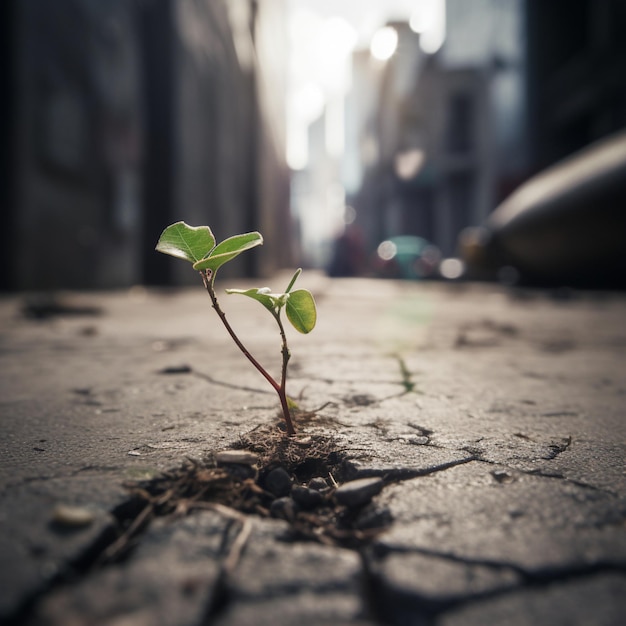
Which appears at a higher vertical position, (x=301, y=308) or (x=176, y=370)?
(x=301, y=308)

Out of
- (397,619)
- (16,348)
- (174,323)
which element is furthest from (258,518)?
(174,323)

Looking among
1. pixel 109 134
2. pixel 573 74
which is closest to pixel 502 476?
pixel 109 134

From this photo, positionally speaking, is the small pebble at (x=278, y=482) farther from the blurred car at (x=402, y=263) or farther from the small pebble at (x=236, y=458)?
the blurred car at (x=402, y=263)

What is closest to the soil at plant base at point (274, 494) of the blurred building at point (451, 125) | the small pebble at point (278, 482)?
the small pebble at point (278, 482)

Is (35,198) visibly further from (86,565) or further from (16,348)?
(86,565)

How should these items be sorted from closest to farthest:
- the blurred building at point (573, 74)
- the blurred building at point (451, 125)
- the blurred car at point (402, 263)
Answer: the blurred building at point (573, 74) < the blurred car at point (402, 263) < the blurred building at point (451, 125)

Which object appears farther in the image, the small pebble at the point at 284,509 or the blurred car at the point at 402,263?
the blurred car at the point at 402,263

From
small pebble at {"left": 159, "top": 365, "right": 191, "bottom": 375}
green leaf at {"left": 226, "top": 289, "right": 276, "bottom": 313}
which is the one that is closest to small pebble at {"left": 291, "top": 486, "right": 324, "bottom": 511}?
green leaf at {"left": 226, "top": 289, "right": 276, "bottom": 313}

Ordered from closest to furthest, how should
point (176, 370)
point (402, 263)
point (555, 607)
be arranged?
point (555, 607), point (176, 370), point (402, 263)

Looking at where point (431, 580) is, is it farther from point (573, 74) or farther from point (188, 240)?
point (573, 74)
